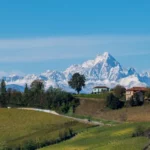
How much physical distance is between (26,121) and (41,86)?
78687 millimetres

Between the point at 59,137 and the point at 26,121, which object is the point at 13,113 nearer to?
the point at 26,121

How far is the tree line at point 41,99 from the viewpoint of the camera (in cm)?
14712

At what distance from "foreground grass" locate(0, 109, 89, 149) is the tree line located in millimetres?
29130

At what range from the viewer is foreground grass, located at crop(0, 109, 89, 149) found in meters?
79.3

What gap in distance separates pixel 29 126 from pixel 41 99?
5825cm

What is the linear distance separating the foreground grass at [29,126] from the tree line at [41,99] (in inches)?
1147

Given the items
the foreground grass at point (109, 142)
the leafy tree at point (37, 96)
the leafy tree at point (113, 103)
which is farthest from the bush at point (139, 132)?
the leafy tree at point (37, 96)

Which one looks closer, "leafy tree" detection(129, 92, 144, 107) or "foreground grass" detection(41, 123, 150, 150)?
"foreground grass" detection(41, 123, 150, 150)

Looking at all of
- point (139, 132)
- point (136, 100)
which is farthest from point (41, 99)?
point (139, 132)

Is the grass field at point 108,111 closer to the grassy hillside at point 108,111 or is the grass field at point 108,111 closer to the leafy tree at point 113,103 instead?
the grassy hillside at point 108,111

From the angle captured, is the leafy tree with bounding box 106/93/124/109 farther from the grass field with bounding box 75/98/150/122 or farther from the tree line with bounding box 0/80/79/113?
the tree line with bounding box 0/80/79/113

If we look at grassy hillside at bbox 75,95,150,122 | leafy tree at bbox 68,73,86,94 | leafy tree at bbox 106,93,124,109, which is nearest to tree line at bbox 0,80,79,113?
grassy hillside at bbox 75,95,150,122

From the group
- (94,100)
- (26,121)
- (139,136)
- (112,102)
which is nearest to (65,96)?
(94,100)

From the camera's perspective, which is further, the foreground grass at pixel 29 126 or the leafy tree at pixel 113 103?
the leafy tree at pixel 113 103
